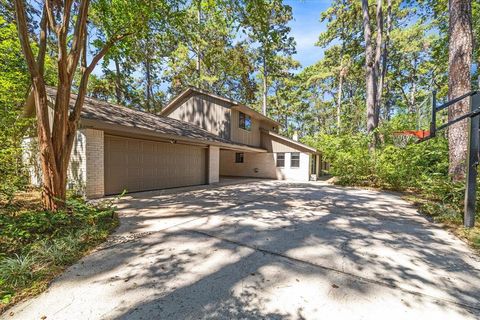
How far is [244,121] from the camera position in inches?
664

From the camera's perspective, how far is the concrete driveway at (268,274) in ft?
7.22

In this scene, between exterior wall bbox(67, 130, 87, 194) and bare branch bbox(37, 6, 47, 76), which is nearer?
bare branch bbox(37, 6, 47, 76)

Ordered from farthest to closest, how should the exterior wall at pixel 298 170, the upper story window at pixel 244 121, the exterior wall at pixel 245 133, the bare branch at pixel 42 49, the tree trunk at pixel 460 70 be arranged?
the exterior wall at pixel 298 170, the upper story window at pixel 244 121, the exterior wall at pixel 245 133, the tree trunk at pixel 460 70, the bare branch at pixel 42 49

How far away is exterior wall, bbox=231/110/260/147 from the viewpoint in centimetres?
1547

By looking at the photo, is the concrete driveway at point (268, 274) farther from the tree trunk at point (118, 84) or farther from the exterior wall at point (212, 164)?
the tree trunk at point (118, 84)

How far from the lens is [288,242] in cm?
401

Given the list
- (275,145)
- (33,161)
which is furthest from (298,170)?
(33,161)

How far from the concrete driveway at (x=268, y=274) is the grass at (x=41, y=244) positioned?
0.74 feet

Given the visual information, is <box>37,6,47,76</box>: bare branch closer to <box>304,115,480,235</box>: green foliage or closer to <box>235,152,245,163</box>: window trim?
<box>304,115,480,235</box>: green foliage

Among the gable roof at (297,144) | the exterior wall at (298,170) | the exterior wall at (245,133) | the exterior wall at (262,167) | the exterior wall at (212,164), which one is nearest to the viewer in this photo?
the exterior wall at (212,164)

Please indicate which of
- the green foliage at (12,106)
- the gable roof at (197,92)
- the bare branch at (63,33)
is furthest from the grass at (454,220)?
the gable roof at (197,92)

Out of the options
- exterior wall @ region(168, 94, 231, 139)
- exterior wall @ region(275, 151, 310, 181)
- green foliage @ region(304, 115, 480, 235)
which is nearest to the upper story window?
exterior wall @ region(168, 94, 231, 139)

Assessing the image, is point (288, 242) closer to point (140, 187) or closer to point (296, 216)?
point (296, 216)

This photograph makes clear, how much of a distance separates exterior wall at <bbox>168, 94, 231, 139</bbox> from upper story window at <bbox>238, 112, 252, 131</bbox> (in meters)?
1.52
